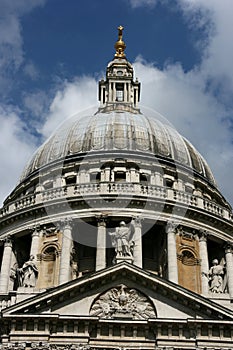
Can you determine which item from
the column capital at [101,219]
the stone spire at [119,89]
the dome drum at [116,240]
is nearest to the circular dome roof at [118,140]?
the dome drum at [116,240]

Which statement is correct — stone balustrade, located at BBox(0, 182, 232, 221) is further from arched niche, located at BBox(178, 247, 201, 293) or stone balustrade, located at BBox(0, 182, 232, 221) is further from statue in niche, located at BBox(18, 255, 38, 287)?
statue in niche, located at BBox(18, 255, 38, 287)

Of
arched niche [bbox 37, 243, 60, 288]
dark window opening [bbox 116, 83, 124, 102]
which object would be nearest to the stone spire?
dark window opening [bbox 116, 83, 124, 102]

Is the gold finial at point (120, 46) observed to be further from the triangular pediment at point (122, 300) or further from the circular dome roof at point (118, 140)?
the triangular pediment at point (122, 300)

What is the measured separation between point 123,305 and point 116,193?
15.2 m

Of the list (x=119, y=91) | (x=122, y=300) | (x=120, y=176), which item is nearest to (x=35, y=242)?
(x=120, y=176)

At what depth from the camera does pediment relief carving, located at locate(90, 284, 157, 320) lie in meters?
28.5

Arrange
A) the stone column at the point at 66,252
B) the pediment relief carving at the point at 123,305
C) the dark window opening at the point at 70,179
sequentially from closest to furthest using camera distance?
the pediment relief carving at the point at 123,305 → the stone column at the point at 66,252 → the dark window opening at the point at 70,179

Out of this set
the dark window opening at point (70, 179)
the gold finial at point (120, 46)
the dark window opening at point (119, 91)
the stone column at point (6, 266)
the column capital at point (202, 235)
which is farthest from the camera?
the gold finial at point (120, 46)

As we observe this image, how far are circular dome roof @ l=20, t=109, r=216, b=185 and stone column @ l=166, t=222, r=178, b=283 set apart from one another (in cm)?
847

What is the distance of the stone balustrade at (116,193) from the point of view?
142ft

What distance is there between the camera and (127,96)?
Result: 59125mm

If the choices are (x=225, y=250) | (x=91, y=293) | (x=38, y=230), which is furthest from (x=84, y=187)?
(x=91, y=293)

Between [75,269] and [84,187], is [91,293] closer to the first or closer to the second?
[75,269]

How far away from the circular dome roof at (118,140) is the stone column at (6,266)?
9357mm
